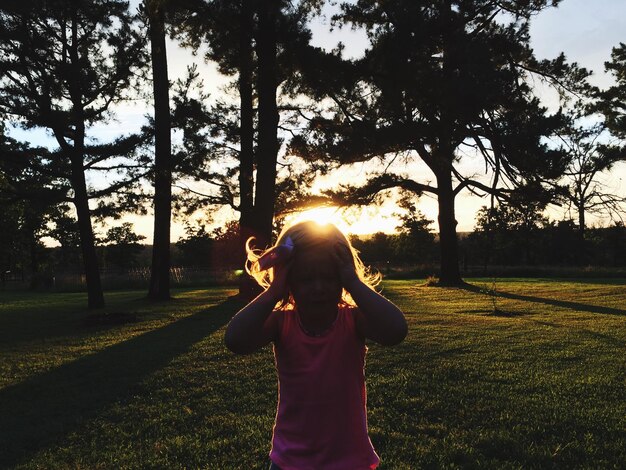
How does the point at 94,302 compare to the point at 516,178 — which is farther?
the point at 94,302

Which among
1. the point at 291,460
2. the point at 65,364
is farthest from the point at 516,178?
the point at 291,460

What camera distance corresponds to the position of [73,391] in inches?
235

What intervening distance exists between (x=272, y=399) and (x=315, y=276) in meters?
3.96

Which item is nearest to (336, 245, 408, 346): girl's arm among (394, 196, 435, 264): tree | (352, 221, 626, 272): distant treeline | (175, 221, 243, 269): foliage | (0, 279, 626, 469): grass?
(0, 279, 626, 469): grass

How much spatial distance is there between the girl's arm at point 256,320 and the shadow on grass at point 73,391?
3191mm

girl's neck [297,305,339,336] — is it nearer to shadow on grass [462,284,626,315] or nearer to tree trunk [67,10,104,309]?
shadow on grass [462,284,626,315]

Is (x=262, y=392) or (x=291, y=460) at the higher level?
(x=291, y=460)

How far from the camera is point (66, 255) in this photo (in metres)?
64.9

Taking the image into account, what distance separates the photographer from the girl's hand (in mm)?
1665

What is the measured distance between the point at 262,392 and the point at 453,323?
21.9ft

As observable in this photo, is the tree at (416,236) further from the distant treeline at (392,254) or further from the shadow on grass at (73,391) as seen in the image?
the shadow on grass at (73,391)

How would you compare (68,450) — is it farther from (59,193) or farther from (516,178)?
(59,193)

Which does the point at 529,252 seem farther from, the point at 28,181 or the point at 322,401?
the point at 322,401

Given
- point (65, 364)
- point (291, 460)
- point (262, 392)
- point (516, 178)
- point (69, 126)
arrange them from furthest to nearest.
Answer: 1. point (69, 126)
2. point (516, 178)
3. point (65, 364)
4. point (262, 392)
5. point (291, 460)
